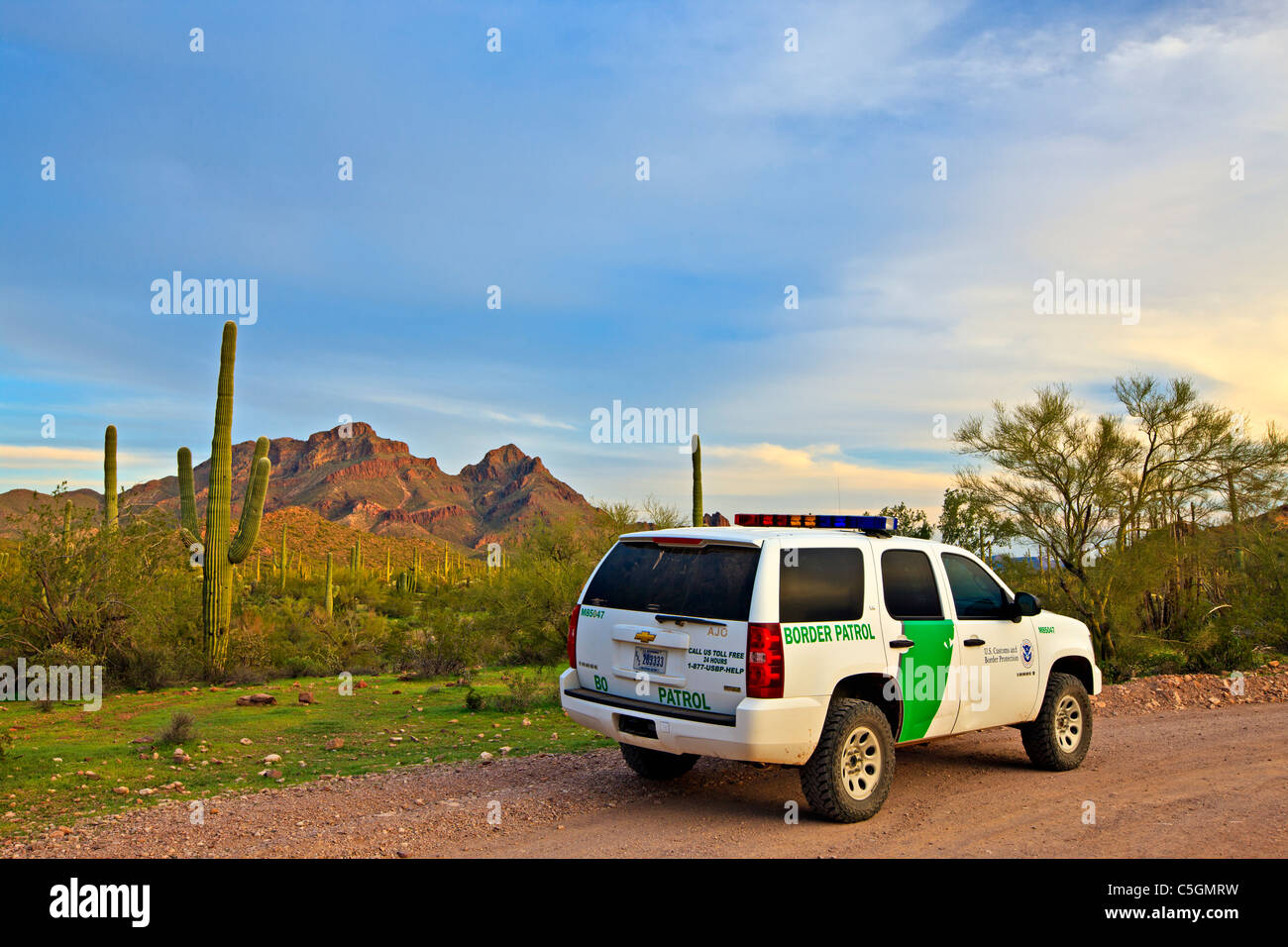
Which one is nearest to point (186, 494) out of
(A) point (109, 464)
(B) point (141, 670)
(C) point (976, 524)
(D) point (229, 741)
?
(A) point (109, 464)

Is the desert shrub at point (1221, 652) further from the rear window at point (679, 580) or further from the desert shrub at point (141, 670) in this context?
the desert shrub at point (141, 670)

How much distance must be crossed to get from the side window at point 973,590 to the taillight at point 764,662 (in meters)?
2.29

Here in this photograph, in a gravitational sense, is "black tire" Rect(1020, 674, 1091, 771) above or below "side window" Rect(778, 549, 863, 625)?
below

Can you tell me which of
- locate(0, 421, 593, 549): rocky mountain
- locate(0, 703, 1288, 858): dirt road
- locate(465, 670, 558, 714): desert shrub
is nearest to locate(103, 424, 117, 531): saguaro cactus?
locate(465, 670, 558, 714): desert shrub

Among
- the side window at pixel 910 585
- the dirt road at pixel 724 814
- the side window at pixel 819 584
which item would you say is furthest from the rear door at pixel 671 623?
the side window at pixel 910 585

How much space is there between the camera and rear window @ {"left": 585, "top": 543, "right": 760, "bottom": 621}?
6484mm

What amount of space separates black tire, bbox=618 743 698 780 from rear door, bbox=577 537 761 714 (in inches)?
40.0

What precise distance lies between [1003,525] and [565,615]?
9.87m

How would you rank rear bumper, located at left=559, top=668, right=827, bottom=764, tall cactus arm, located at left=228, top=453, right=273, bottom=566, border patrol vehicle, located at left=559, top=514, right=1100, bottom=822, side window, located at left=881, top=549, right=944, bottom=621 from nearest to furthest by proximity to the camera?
1. rear bumper, located at left=559, top=668, right=827, bottom=764
2. border patrol vehicle, located at left=559, top=514, right=1100, bottom=822
3. side window, located at left=881, top=549, right=944, bottom=621
4. tall cactus arm, located at left=228, top=453, right=273, bottom=566

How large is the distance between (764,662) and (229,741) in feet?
25.4

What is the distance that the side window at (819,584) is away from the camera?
6464 mm

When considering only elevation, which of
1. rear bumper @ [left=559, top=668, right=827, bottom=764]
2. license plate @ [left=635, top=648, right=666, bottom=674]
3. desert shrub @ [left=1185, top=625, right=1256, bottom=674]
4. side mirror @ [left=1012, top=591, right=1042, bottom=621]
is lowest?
desert shrub @ [left=1185, top=625, right=1256, bottom=674]

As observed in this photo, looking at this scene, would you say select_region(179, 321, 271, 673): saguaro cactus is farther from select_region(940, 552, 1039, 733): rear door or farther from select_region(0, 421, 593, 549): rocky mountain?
select_region(0, 421, 593, 549): rocky mountain
